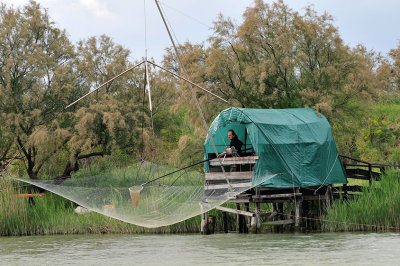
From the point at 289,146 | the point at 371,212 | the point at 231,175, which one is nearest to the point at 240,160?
the point at 231,175

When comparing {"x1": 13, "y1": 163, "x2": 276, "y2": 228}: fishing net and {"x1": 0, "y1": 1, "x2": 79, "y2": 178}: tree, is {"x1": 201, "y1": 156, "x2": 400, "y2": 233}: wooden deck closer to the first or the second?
{"x1": 13, "y1": 163, "x2": 276, "y2": 228}: fishing net

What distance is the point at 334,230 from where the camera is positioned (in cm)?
1989

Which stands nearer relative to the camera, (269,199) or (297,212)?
(297,212)

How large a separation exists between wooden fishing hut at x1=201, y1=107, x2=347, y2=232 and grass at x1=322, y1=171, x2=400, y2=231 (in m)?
1.03

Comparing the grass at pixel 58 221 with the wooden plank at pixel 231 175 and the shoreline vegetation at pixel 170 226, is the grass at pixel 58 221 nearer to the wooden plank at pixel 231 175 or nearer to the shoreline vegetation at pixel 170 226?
the shoreline vegetation at pixel 170 226

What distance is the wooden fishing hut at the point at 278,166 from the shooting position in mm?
19656

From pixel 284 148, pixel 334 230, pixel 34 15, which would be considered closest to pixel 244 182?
pixel 284 148

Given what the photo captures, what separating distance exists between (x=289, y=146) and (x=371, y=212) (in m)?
3.12

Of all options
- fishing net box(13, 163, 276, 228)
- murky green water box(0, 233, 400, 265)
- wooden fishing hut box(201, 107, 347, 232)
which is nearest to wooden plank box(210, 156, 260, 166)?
wooden fishing hut box(201, 107, 347, 232)

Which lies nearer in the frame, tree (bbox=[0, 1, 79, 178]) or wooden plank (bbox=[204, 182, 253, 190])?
wooden plank (bbox=[204, 182, 253, 190])

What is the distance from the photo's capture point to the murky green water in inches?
551

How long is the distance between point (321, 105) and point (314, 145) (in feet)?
11.7

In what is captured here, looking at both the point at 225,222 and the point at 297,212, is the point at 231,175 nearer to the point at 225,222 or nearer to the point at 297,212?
the point at 225,222

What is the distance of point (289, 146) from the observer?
20.3 m
